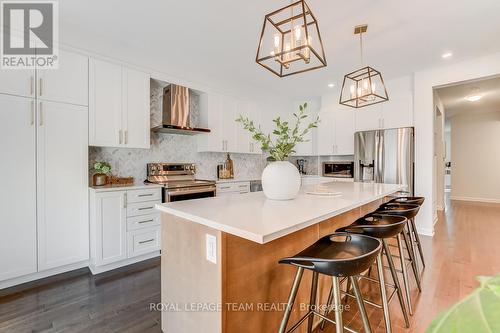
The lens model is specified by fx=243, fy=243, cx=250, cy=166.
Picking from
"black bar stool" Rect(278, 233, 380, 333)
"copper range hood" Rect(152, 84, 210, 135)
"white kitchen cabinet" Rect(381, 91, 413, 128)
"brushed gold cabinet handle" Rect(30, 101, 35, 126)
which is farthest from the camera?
"white kitchen cabinet" Rect(381, 91, 413, 128)

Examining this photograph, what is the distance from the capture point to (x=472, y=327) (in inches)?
6.8

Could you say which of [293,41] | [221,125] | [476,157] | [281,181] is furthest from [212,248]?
[476,157]

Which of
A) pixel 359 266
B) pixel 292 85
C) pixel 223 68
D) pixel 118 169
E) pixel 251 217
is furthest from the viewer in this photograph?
pixel 292 85

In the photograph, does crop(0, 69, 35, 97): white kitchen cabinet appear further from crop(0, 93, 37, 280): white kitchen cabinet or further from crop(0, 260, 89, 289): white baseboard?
crop(0, 260, 89, 289): white baseboard

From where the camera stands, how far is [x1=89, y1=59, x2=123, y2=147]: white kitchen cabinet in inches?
113

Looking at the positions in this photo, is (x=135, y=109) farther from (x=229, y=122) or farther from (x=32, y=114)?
(x=229, y=122)

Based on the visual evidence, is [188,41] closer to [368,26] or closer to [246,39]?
[246,39]

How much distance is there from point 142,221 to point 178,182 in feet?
2.37

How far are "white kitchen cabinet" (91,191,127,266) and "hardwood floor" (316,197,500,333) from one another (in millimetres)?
2351

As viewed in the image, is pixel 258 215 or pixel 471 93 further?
pixel 471 93

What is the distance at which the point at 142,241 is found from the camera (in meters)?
3.03

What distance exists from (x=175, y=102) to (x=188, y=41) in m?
1.01

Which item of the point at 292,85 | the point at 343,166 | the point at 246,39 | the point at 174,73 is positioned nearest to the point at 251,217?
the point at 246,39

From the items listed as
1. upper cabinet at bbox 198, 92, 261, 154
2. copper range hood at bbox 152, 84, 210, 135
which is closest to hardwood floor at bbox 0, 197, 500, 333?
copper range hood at bbox 152, 84, 210, 135
